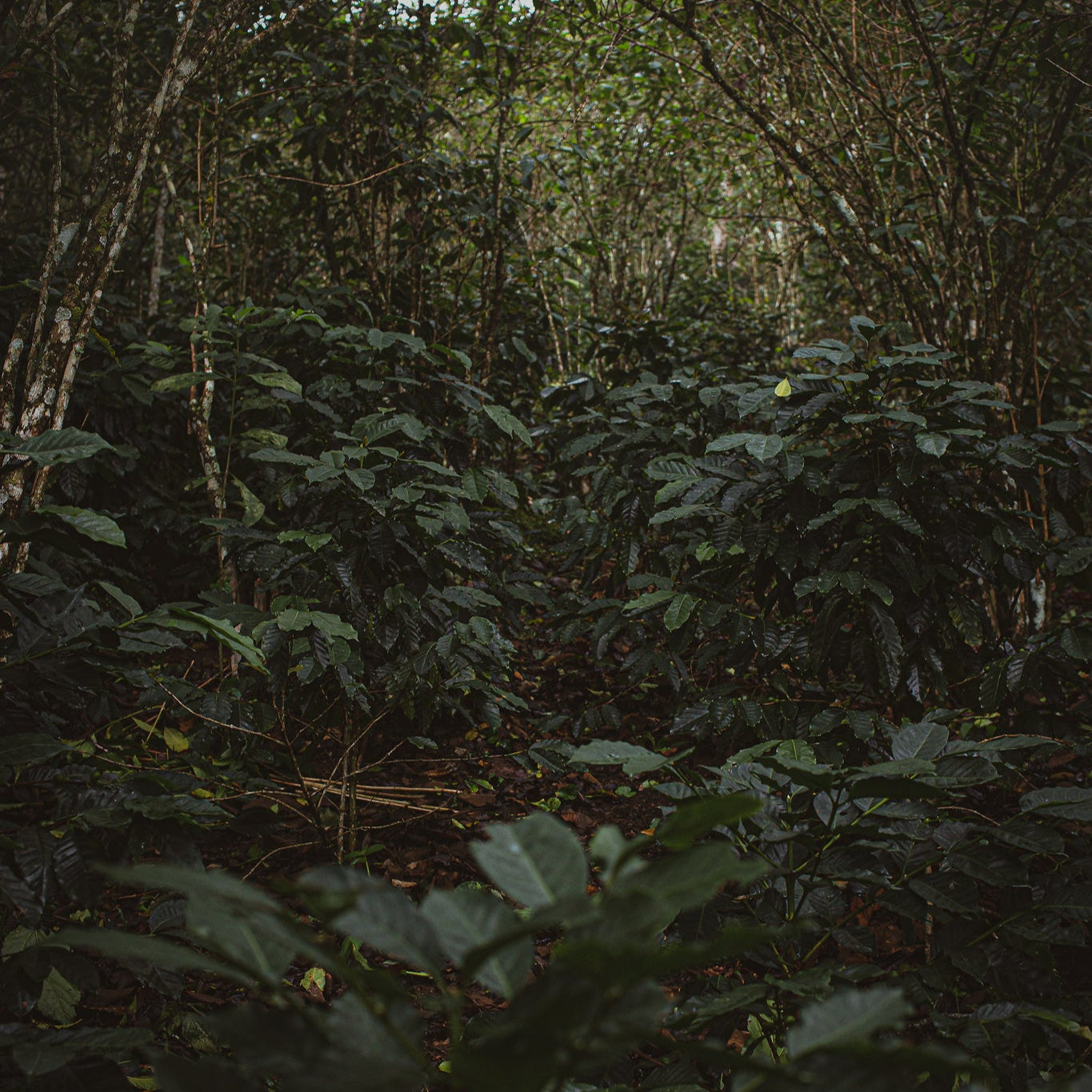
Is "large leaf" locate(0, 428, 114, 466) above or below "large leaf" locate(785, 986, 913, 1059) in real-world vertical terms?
above

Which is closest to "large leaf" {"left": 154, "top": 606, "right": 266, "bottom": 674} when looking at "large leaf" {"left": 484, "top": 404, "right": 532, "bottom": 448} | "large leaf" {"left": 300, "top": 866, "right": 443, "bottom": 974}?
"large leaf" {"left": 300, "top": 866, "right": 443, "bottom": 974}

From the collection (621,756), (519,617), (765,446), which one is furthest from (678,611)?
(621,756)

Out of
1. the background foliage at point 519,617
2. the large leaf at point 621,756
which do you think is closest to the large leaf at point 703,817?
the background foliage at point 519,617

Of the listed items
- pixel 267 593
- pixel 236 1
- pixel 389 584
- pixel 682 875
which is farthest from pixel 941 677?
pixel 236 1

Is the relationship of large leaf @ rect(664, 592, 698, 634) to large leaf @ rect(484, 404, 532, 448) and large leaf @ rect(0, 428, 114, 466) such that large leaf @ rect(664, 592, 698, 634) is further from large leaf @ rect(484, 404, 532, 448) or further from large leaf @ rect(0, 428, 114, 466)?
large leaf @ rect(0, 428, 114, 466)

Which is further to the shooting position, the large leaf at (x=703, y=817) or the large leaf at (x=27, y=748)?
the large leaf at (x=27, y=748)

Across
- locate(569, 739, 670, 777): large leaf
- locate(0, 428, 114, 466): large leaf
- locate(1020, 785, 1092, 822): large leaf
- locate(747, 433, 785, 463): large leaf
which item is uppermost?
locate(0, 428, 114, 466): large leaf

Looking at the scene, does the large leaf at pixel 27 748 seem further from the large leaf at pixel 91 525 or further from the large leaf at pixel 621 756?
the large leaf at pixel 621 756

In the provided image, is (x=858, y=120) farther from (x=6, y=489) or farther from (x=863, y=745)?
(x=6, y=489)

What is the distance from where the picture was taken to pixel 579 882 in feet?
1.67

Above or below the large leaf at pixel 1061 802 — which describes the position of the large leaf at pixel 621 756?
above

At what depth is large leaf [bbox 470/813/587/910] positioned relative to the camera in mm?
496

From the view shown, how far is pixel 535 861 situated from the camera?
527 mm

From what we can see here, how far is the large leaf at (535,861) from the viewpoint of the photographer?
0.50 m
